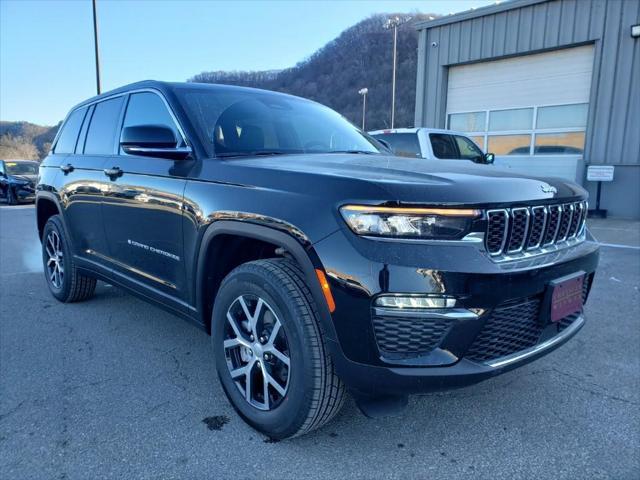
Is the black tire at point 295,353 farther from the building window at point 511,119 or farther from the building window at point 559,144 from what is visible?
the building window at point 511,119

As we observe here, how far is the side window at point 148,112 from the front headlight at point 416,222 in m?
1.40

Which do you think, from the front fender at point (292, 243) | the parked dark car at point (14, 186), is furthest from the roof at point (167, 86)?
the parked dark car at point (14, 186)

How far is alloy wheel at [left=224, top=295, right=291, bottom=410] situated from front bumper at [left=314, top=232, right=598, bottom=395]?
358mm

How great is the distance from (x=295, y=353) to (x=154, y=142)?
139cm

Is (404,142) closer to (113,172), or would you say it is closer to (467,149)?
(467,149)

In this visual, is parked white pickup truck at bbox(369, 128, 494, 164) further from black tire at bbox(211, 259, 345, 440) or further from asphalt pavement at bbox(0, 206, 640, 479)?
black tire at bbox(211, 259, 345, 440)

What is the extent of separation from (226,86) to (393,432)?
2384mm

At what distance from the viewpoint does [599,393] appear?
271cm

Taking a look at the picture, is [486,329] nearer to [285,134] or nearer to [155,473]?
[155,473]

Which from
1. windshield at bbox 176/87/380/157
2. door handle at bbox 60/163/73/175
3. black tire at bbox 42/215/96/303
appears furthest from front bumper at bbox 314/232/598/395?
black tire at bbox 42/215/96/303

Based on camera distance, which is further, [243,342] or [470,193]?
[243,342]

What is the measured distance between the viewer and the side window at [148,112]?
9.43 feet

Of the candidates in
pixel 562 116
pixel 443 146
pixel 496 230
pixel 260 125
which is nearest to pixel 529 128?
pixel 562 116

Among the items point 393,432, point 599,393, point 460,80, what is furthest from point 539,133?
point 393,432
